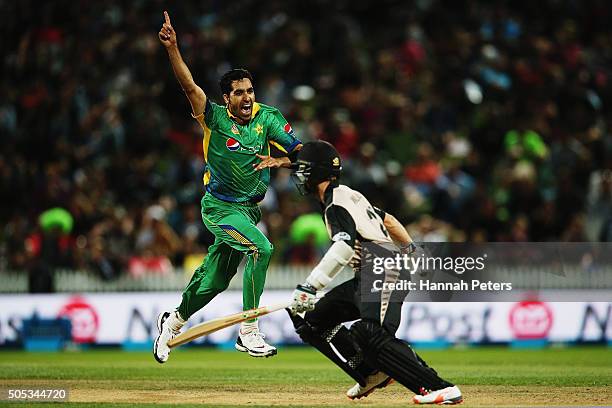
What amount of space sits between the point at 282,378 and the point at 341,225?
156 inches

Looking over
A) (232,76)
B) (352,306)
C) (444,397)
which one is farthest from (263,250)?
→ (444,397)

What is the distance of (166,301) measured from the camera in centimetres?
1941

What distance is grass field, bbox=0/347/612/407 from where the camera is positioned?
11.2 metres

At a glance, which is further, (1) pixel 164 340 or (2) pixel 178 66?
(1) pixel 164 340

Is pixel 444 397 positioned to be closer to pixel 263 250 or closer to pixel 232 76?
pixel 263 250

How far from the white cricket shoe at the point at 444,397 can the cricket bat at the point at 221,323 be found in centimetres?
150

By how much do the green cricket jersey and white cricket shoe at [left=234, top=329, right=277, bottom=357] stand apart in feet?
4.50

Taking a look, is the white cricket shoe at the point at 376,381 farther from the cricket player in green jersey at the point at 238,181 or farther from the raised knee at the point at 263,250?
the raised knee at the point at 263,250

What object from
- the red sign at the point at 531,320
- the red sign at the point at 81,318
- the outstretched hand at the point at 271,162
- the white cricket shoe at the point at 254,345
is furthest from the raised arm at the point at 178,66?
the red sign at the point at 531,320

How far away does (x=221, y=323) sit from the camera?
1140 centimetres

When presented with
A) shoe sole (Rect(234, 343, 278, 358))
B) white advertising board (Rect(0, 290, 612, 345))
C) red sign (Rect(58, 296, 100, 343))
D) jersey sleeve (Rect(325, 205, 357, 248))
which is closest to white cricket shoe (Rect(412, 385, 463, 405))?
jersey sleeve (Rect(325, 205, 357, 248))

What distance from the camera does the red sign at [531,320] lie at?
61.8 feet

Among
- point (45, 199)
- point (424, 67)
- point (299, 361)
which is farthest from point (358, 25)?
point (299, 361)

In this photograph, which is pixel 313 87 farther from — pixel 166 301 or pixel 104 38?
pixel 166 301
